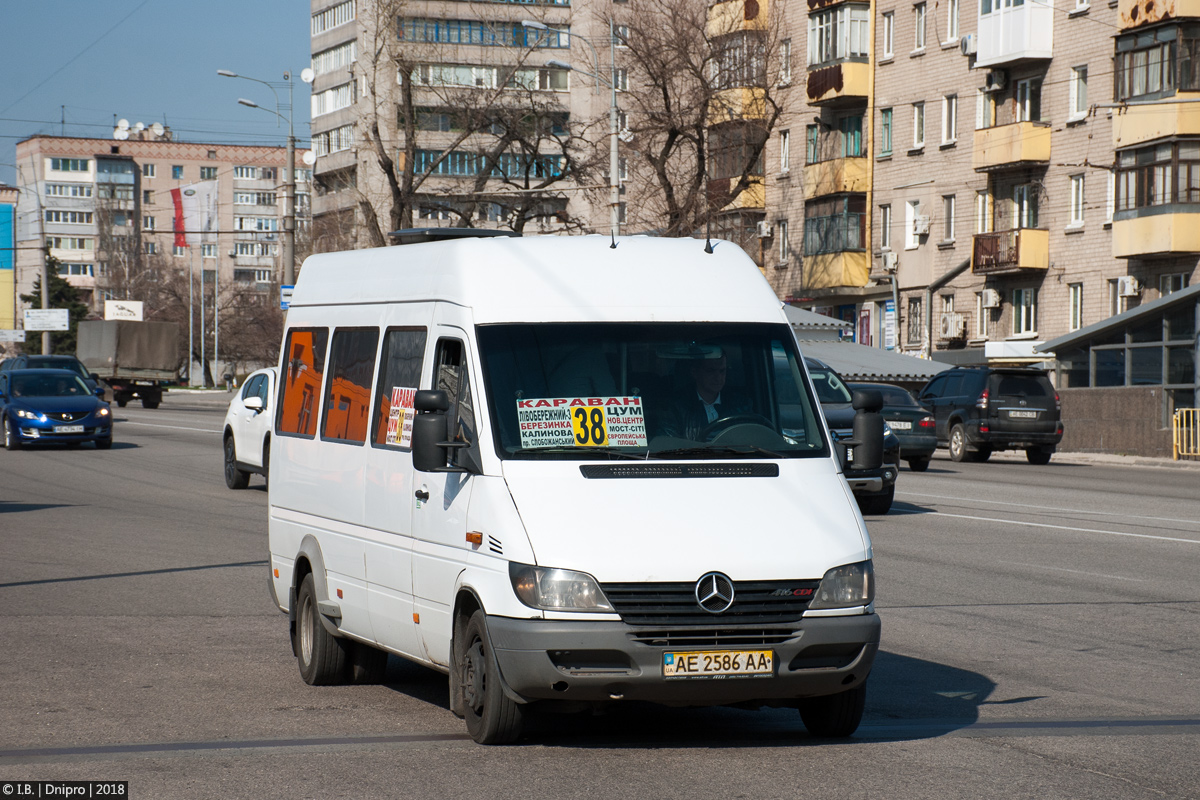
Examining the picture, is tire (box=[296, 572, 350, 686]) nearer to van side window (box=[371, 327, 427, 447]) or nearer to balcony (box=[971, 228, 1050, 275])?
van side window (box=[371, 327, 427, 447])

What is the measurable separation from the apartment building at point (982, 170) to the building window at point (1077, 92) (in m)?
0.04

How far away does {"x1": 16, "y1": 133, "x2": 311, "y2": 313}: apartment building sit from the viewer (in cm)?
15712

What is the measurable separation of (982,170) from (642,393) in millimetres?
47771

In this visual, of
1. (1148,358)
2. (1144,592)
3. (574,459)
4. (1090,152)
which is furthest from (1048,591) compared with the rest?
(1090,152)

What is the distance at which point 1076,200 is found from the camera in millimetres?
50594

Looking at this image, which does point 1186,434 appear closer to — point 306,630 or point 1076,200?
point 1076,200

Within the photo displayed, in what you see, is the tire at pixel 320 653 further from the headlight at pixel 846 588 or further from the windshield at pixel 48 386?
the windshield at pixel 48 386

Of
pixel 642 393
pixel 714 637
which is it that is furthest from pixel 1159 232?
pixel 714 637

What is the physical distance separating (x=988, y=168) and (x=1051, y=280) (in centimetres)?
410

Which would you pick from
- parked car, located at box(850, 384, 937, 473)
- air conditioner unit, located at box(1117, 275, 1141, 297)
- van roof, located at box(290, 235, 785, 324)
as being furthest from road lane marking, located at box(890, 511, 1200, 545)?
air conditioner unit, located at box(1117, 275, 1141, 297)

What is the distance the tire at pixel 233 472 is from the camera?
23.3 m

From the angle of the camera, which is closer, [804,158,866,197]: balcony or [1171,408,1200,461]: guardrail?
[1171,408,1200,461]: guardrail

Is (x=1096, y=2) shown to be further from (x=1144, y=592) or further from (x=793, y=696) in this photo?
(x=793, y=696)

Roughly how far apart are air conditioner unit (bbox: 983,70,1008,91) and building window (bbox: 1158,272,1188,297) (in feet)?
30.8
